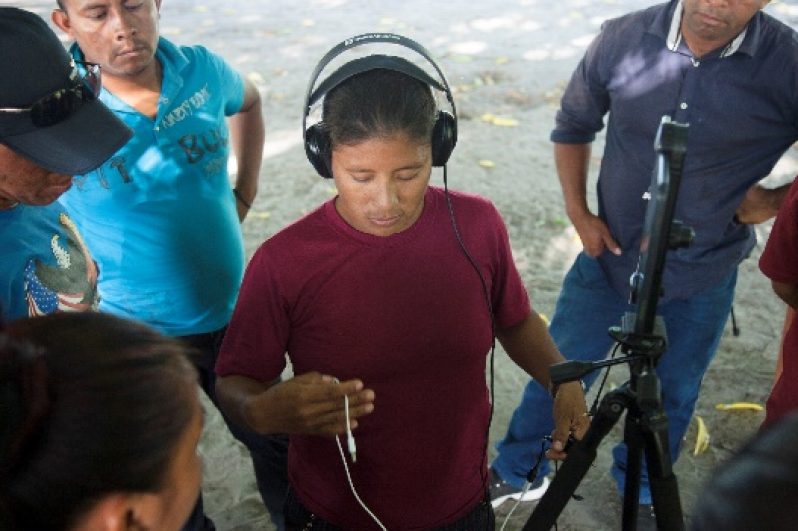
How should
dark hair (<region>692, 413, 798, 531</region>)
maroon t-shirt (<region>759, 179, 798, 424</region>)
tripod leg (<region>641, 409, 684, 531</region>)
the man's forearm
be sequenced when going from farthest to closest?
1. the man's forearm
2. maroon t-shirt (<region>759, 179, 798, 424</region>)
3. tripod leg (<region>641, 409, 684, 531</region>)
4. dark hair (<region>692, 413, 798, 531</region>)

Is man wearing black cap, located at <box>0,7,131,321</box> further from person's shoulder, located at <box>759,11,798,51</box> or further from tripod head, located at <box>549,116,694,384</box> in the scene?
person's shoulder, located at <box>759,11,798,51</box>

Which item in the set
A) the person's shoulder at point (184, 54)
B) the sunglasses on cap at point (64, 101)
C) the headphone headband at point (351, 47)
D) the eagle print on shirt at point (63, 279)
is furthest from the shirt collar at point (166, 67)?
the headphone headband at point (351, 47)

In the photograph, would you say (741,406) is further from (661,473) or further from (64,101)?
(64,101)

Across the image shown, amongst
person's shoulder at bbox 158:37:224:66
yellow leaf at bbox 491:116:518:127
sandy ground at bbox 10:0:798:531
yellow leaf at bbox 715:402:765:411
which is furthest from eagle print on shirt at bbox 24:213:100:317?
yellow leaf at bbox 491:116:518:127

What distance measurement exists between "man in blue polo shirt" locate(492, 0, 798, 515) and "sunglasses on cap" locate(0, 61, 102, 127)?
5.57ft

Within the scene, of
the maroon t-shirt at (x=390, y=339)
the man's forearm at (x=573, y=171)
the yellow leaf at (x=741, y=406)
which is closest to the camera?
the maroon t-shirt at (x=390, y=339)

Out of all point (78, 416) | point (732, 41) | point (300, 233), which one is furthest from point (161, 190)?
point (732, 41)

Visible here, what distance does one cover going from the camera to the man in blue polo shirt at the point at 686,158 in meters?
2.24

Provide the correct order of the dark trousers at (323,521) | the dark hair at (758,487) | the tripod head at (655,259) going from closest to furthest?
1. the dark hair at (758,487)
2. the tripod head at (655,259)
3. the dark trousers at (323,521)

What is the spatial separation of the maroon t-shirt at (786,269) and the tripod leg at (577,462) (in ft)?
2.76

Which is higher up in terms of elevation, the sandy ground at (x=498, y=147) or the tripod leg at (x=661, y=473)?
the tripod leg at (x=661, y=473)

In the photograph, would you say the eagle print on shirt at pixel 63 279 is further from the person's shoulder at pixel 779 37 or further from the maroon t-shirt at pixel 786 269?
the person's shoulder at pixel 779 37

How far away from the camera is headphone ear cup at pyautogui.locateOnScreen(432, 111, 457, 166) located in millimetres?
1632

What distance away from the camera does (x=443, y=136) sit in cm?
165
